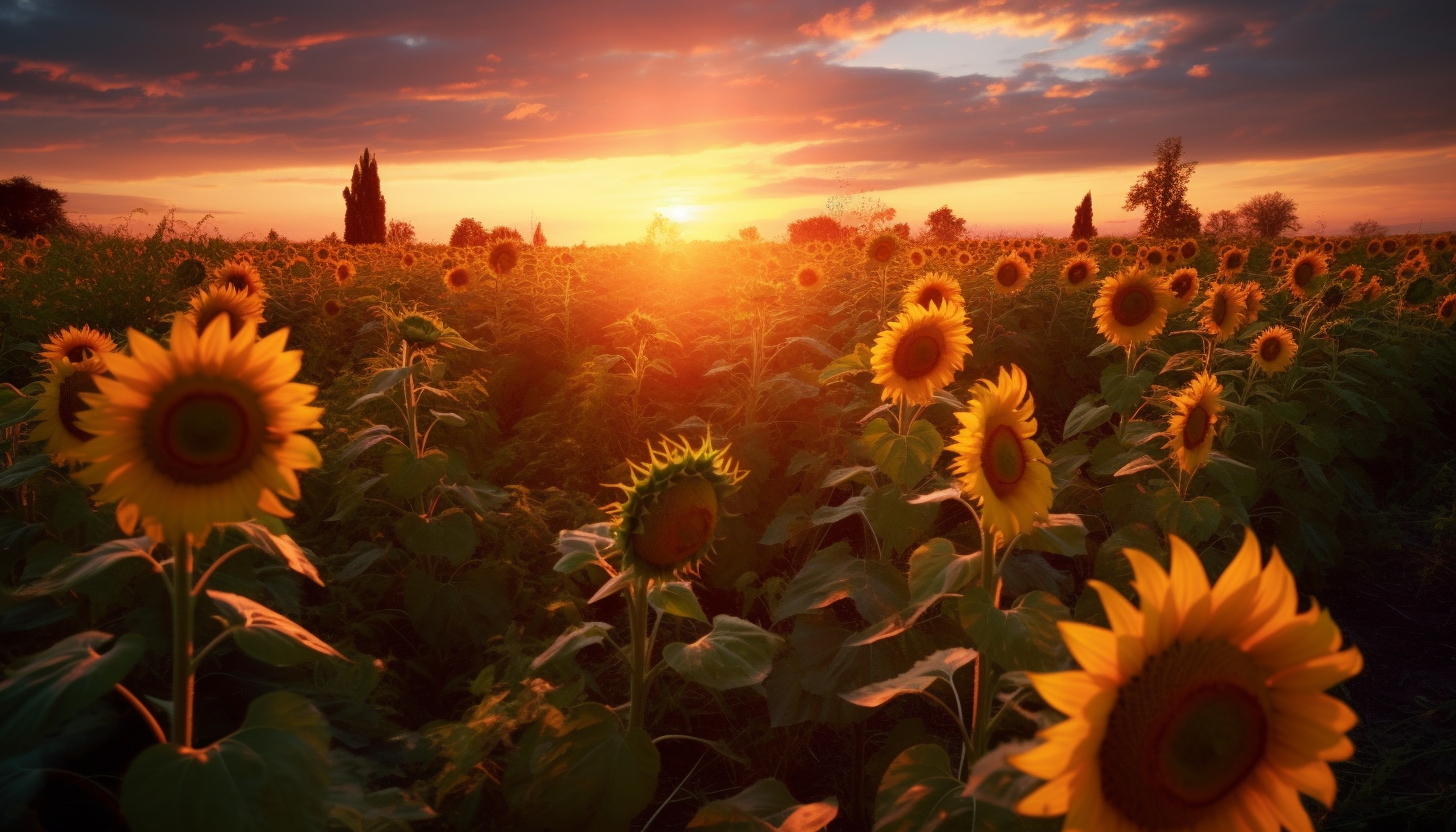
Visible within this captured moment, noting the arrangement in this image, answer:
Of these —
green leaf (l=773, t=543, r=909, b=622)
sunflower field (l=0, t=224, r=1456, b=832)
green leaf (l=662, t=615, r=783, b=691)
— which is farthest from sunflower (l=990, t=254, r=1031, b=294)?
green leaf (l=662, t=615, r=783, b=691)

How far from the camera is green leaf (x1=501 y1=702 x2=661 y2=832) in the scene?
5.69 ft

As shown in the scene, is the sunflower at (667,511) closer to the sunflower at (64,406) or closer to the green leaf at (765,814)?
the green leaf at (765,814)

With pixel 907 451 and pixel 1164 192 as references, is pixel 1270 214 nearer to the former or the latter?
pixel 1164 192

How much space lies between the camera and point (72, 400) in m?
2.03

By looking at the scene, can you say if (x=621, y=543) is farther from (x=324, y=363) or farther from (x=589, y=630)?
(x=324, y=363)

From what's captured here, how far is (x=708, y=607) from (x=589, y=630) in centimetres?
216

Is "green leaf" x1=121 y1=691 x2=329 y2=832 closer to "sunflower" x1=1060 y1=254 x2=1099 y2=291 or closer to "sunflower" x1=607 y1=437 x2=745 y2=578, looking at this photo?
"sunflower" x1=607 y1=437 x2=745 y2=578

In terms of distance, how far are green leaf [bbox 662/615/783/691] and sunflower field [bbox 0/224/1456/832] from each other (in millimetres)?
17

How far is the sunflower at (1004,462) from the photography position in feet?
6.53

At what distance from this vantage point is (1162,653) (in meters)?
0.96

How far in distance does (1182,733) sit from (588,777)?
127 centimetres

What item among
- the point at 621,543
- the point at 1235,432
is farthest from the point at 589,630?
the point at 1235,432

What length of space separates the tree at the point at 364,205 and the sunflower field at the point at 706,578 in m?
38.7

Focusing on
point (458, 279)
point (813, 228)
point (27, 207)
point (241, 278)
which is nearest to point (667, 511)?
point (241, 278)
